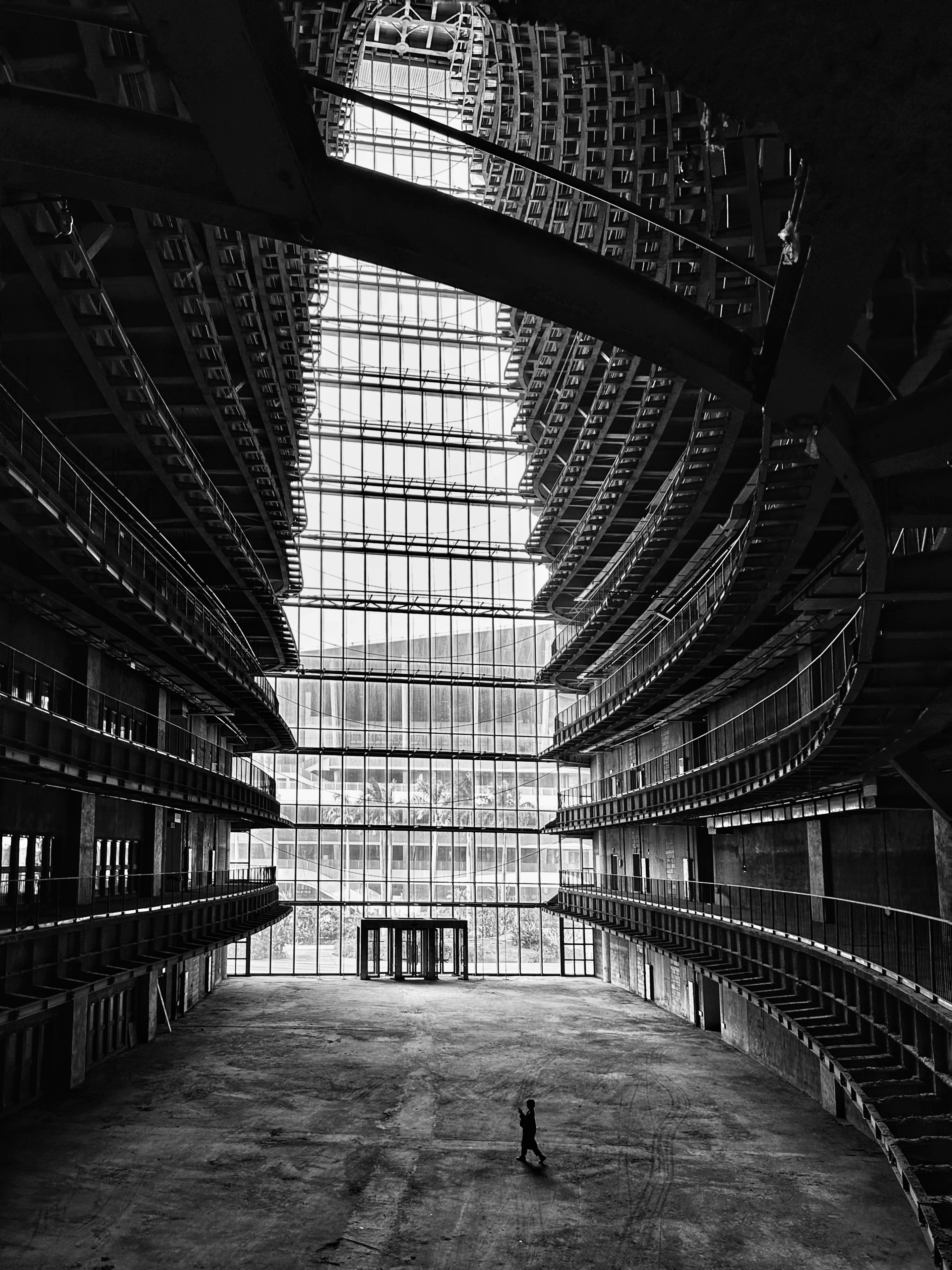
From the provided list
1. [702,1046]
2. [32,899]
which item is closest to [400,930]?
[702,1046]

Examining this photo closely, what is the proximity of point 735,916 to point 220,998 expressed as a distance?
23.0 m

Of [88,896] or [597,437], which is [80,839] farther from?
[597,437]

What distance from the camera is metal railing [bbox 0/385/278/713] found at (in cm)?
→ 1795

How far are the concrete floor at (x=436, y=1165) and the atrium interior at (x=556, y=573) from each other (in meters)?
0.14

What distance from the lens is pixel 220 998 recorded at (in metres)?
42.3

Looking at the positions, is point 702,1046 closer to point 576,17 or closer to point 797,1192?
point 797,1192

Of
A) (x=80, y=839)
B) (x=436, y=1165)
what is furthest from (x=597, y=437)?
(x=436, y=1165)

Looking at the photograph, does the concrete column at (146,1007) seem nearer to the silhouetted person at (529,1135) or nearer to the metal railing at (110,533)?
the metal railing at (110,533)

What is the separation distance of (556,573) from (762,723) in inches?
468

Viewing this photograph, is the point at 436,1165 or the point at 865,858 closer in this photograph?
the point at 436,1165

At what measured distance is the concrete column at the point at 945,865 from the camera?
58.6ft

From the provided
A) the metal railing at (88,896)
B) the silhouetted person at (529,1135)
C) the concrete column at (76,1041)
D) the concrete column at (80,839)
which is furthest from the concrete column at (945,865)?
the concrete column at (80,839)

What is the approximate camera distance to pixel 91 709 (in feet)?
90.0

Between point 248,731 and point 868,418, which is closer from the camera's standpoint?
point 868,418
